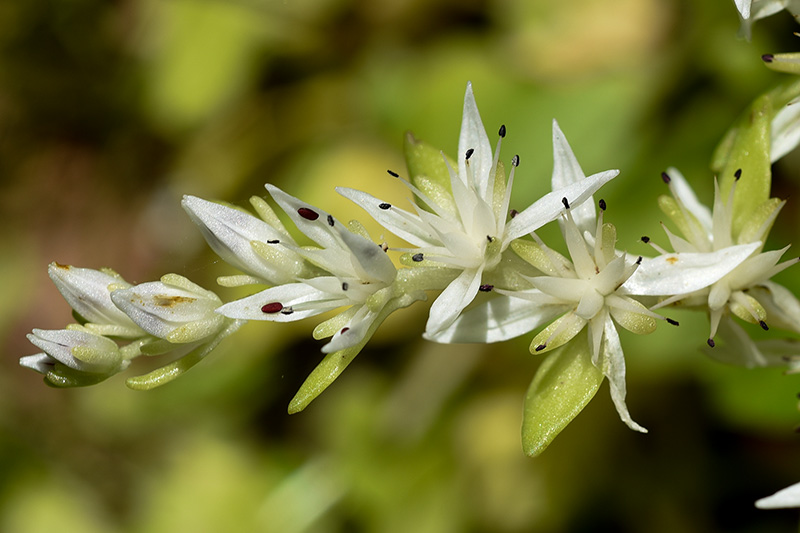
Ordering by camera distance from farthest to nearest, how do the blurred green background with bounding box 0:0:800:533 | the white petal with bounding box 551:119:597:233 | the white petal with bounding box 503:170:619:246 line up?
the blurred green background with bounding box 0:0:800:533 → the white petal with bounding box 551:119:597:233 → the white petal with bounding box 503:170:619:246

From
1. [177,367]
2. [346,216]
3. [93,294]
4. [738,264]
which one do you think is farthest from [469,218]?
[346,216]

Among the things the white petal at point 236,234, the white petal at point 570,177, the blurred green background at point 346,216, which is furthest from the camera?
the blurred green background at point 346,216

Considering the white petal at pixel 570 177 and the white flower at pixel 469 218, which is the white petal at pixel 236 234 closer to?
the white flower at pixel 469 218

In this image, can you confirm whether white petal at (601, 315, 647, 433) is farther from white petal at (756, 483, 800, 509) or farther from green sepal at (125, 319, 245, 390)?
green sepal at (125, 319, 245, 390)

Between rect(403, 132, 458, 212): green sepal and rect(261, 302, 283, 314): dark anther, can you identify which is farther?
rect(403, 132, 458, 212): green sepal

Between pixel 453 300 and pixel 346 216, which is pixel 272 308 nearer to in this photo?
pixel 453 300

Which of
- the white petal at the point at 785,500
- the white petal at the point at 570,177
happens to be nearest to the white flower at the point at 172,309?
the white petal at the point at 570,177

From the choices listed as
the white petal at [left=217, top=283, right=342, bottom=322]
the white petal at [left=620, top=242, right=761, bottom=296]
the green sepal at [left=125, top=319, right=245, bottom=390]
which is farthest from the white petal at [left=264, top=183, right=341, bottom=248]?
the white petal at [left=620, top=242, right=761, bottom=296]
